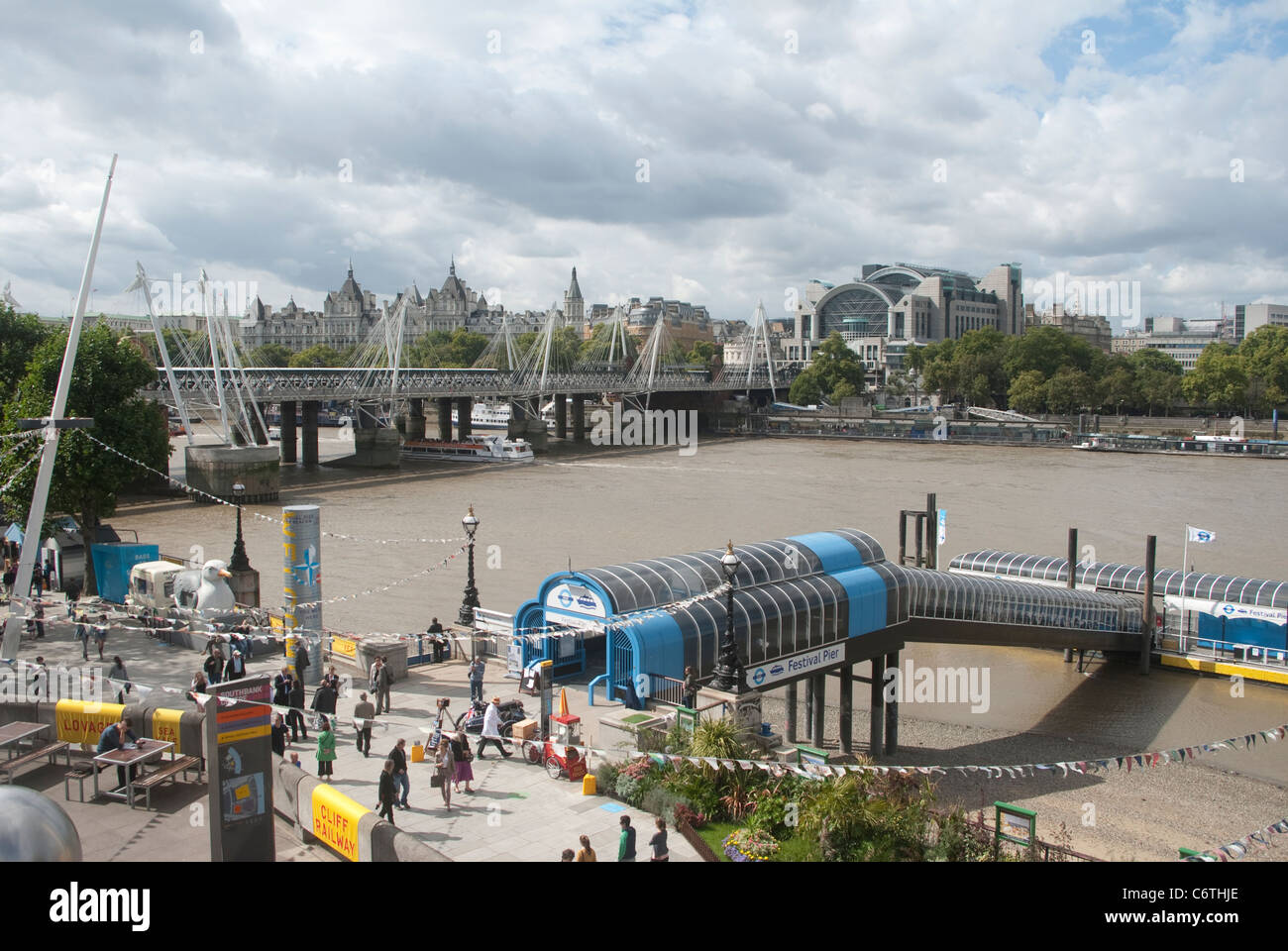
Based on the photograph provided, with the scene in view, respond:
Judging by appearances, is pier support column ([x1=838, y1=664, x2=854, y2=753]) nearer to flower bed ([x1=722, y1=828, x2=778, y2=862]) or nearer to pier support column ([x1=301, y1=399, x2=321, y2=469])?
flower bed ([x1=722, y1=828, x2=778, y2=862])

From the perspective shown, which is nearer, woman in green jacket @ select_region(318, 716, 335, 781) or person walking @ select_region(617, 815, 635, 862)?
person walking @ select_region(617, 815, 635, 862)

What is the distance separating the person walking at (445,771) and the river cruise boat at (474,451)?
57.7 m

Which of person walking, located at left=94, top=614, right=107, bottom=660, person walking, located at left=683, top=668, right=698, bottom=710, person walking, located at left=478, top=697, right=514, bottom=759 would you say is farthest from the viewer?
person walking, located at left=94, top=614, right=107, bottom=660

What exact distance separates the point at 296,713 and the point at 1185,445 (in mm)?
85896

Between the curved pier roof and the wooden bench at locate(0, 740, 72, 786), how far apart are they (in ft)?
68.8

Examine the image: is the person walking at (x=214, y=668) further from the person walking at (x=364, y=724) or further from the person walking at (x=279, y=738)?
the person walking at (x=364, y=724)

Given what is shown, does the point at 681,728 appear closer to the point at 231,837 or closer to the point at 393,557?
→ the point at 231,837

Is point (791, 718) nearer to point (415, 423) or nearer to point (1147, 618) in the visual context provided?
point (1147, 618)

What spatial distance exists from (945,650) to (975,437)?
245 feet

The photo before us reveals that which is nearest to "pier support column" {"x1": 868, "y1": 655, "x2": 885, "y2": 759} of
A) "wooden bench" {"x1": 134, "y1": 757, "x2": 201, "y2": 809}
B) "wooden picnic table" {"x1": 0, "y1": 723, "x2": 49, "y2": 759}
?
"wooden bench" {"x1": 134, "y1": 757, "x2": 201, "y2": 809}

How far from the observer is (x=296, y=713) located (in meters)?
11.8

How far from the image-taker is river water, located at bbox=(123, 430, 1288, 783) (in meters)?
20.9

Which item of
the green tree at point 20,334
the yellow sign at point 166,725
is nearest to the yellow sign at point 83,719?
the yellow sign at point 166,725

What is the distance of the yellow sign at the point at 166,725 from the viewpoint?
1088 cm
